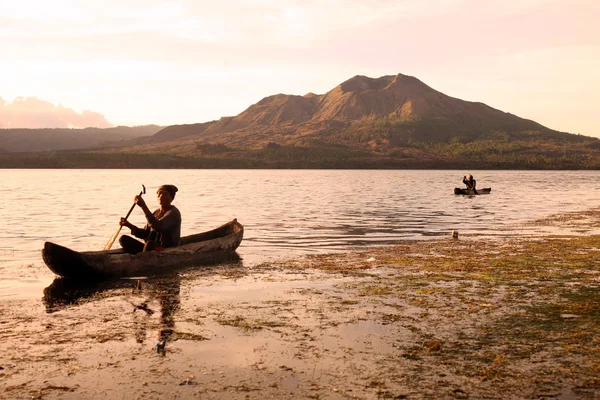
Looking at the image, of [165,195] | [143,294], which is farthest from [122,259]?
[143,294]

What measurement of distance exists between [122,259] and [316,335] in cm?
834

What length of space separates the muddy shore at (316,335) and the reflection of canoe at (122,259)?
55cm

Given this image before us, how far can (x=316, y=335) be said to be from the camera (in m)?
10.7

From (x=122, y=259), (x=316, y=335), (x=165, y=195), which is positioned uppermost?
(x=165, y=195)

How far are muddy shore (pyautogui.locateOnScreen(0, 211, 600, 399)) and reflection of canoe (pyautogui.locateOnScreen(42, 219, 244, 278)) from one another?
1.82 feet

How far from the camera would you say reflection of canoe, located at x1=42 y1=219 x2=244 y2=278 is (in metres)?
16.0

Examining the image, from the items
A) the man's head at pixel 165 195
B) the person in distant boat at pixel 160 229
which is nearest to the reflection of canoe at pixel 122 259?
the person in distant boat at pixel 160 229

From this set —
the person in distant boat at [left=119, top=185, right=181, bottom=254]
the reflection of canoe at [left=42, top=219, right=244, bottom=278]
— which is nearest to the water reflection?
the reflection of canoe at [left=42, top=219, right=244, bottom=278]

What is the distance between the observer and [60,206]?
48.7 meters

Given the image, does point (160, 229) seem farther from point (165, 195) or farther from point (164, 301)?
point (164, 301)

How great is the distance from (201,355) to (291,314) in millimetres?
3186

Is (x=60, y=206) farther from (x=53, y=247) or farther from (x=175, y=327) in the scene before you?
(x=175, y=327)

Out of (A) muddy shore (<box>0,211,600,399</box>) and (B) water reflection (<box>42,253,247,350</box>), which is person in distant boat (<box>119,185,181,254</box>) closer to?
(B) water reflection (<box>42,253,247,350</box>)

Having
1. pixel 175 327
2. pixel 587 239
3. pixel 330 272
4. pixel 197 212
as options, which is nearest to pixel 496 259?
pixel 330 272
